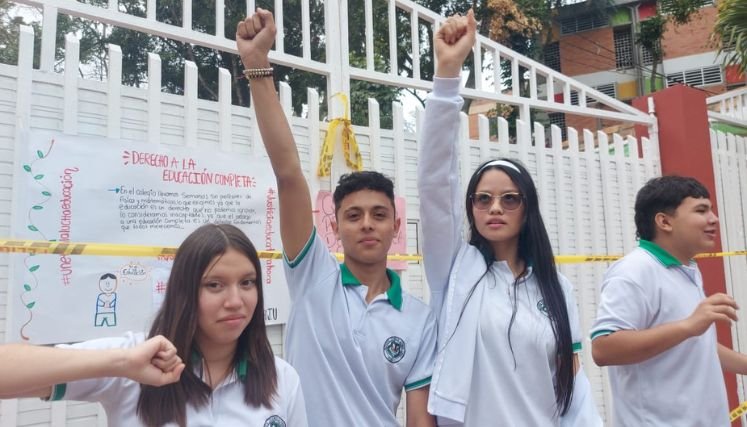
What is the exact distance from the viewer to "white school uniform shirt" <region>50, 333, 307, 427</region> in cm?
123

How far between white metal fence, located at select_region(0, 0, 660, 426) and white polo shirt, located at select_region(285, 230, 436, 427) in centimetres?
112

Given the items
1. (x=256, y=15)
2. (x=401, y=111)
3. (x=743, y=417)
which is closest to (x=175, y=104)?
(x=256, y=15)

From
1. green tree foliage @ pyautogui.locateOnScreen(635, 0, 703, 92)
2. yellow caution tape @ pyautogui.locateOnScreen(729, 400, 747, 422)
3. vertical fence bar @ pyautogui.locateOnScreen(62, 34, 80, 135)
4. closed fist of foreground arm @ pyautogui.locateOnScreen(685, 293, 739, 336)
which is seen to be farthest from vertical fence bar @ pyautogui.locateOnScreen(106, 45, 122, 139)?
green tree foliage @ pyautogui.locateOnScreen(635, 0, 703, 92)

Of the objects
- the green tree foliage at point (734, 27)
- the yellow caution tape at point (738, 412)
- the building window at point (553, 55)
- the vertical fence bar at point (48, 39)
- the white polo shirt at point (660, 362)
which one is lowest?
the yellow caution tape at point (738, 412)

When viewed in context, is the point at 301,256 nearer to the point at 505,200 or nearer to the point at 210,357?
the point at 210,357

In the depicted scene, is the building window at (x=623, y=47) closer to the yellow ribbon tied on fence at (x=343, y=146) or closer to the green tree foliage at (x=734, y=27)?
the green tree foliage at (x=734, y=27)

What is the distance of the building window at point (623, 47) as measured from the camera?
2100cm

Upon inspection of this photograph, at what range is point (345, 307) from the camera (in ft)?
5.57

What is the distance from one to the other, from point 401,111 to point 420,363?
1868 mm

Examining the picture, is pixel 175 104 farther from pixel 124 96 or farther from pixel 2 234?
pixel 2 234

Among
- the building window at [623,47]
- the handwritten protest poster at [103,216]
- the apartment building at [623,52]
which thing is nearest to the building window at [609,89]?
the apartment building at [623,52]

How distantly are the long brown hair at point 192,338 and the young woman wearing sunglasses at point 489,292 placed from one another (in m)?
0.52

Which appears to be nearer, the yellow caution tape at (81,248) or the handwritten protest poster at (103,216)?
the yellow caution tape at (81,248)

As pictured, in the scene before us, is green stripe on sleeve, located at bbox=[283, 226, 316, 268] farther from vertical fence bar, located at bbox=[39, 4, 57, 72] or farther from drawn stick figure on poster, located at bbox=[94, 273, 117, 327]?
vertical fence bar, located at bbox=[39, 4, 57, 72]
